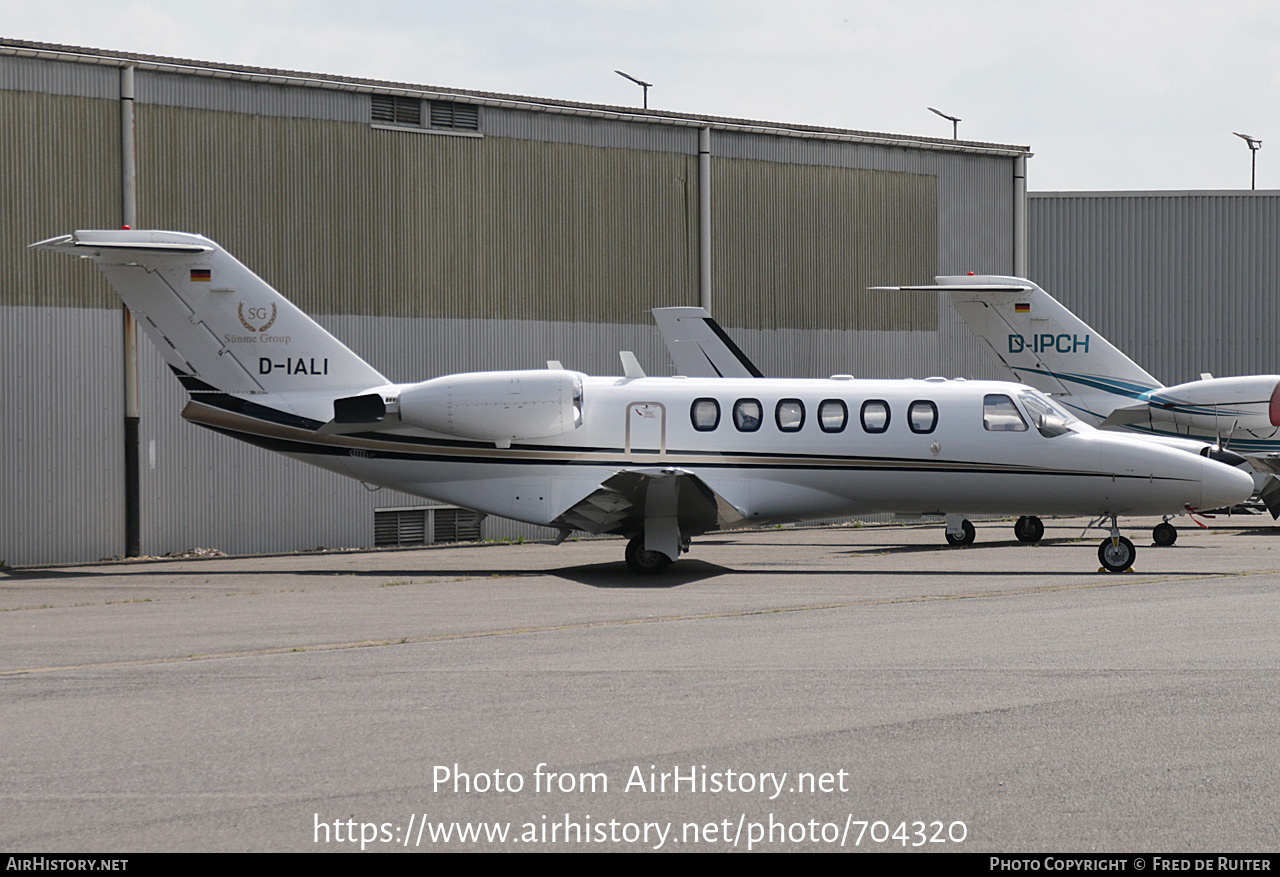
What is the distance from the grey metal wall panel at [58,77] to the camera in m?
21.8

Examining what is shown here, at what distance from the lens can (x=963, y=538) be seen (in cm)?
2439

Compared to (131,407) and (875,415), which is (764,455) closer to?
(875,415)

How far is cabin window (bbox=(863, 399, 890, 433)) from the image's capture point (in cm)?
1891

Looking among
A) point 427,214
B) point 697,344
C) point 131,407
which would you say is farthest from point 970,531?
point 131,407

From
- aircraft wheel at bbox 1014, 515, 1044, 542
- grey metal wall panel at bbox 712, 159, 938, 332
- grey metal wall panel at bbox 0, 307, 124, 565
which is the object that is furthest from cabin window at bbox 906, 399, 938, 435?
grey metal wall panel at bbox 0, 307, 124, 565

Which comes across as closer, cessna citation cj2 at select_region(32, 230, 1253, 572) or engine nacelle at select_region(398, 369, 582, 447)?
engine nacelle at select_region(398, 369, 582, 447)

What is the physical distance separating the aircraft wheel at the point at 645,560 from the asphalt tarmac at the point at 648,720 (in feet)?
8.17

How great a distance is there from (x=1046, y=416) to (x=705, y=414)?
187 inches

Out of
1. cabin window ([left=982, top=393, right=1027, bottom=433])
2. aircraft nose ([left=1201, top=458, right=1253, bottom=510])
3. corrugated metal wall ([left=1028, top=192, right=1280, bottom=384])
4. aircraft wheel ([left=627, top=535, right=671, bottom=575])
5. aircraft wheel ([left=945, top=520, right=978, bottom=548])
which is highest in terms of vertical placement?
corrugated metal wall ([left=1028, top=192, right=1280, bottom=384])

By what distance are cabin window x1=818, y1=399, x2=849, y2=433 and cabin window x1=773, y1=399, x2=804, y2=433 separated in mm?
277

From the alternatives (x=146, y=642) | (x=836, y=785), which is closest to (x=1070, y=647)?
(x=836, y=785)

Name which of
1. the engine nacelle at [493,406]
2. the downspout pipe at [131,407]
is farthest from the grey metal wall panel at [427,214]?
the engine nacelle at [493,406]

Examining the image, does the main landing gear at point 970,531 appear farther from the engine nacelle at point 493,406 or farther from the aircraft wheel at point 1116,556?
the engine nacelle at point 493,406

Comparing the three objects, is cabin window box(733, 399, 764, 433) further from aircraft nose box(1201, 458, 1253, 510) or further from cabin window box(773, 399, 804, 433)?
aircraft nose box(1201, 458, 1253, 510)
